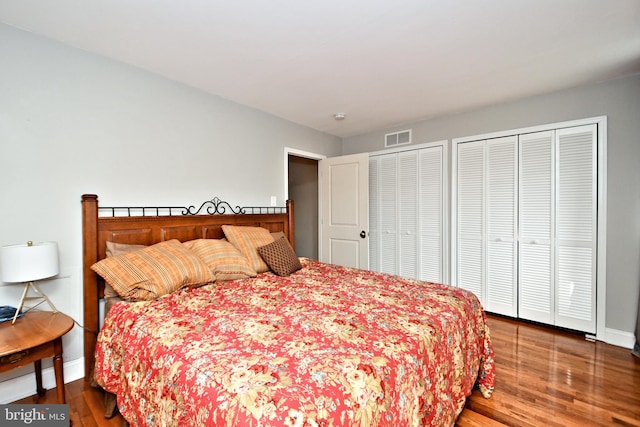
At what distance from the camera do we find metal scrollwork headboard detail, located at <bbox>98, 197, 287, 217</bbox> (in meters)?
2.38

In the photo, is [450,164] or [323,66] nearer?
[323,66]

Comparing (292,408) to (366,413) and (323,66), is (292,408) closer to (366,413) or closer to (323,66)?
(366,413)

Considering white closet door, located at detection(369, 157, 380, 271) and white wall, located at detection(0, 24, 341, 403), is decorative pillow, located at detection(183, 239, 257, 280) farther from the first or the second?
white closet door, located at detection(369, 157, 380, 271)

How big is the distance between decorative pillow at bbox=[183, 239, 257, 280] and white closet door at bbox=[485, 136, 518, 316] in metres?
2.80

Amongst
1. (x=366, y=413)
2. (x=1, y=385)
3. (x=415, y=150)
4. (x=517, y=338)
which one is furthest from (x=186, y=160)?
(x=517, y=338)

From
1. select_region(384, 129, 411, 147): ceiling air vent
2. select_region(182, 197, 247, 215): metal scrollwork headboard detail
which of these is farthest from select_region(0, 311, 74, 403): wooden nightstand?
select_region(384, 129, 411, 147): ceiling air vent

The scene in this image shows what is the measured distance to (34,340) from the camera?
1.55m

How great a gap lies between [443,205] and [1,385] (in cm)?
430

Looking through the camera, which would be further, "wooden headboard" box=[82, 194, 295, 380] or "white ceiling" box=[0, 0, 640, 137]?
"wooden headboard" box=[82, 194, 295, 380]

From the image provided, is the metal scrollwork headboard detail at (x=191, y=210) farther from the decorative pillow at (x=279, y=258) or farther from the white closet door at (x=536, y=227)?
the white closet door at (x=536, y=227)

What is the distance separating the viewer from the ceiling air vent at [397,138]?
414 centimetres

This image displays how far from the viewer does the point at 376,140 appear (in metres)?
4.46

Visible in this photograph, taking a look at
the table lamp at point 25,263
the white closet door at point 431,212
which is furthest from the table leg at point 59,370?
the white closet door at point 431,212

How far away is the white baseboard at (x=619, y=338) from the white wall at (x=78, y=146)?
4.05 meters
